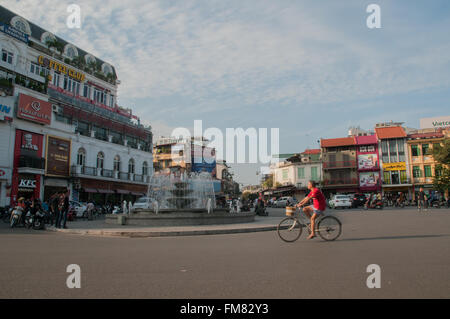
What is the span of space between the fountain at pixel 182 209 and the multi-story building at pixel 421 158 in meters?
42.9

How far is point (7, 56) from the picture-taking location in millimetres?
32938

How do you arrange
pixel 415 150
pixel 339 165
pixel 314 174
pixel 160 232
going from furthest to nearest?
pixel 314 174 < pixel 339 165 < pixel 415 150 < pixel 160 232

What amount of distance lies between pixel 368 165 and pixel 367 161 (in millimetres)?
688

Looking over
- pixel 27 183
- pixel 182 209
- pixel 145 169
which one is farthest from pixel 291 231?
pixel 145 169

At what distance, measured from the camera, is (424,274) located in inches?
203

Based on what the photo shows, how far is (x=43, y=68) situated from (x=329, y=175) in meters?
46.0

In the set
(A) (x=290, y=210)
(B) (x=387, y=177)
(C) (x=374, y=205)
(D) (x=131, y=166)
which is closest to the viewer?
(A) (x=290, y=210)

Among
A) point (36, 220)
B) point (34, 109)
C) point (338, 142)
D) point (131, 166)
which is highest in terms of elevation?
point (338, 142)

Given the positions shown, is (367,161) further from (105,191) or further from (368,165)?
(105,191)

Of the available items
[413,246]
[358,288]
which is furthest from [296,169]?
[358,288]

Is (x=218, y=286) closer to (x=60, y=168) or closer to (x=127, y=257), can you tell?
(x=127, y=257)

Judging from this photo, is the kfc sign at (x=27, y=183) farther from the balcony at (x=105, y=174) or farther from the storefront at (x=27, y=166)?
the balcony at (x=105, y=174)

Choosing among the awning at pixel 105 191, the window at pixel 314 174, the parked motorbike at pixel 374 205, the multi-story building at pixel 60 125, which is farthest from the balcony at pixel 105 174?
the window at pixel 314 174

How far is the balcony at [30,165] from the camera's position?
99.0 ft
